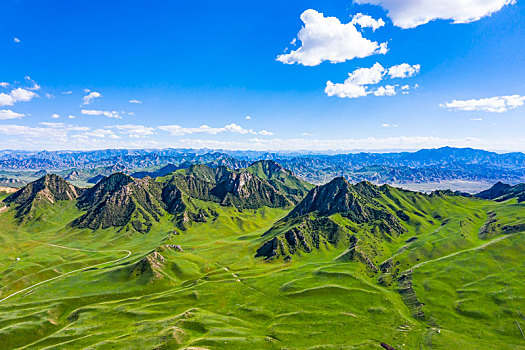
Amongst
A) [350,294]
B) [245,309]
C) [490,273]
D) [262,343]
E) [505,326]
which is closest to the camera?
[262,343]

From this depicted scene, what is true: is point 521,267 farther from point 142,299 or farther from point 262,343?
point 142,299

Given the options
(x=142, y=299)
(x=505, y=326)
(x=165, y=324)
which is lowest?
(x=142, y=299)

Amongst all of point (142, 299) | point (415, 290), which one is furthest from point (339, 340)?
point (142, 299)

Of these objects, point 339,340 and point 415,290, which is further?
point 415,290

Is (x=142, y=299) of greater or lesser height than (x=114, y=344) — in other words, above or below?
below

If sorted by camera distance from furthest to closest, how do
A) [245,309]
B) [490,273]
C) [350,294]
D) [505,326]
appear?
[490,273] → [350,294] → [245,309] → [505,326]

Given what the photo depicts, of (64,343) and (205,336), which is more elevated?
(205,336)

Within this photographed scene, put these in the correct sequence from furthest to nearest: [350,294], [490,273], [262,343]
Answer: [490,273]
[350,294]
[262,343]

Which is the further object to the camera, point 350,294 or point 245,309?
point 350,294

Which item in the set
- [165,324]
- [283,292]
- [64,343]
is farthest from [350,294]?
[64,343]

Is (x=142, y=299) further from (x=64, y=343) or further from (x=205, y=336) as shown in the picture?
(x=205, y=336)
